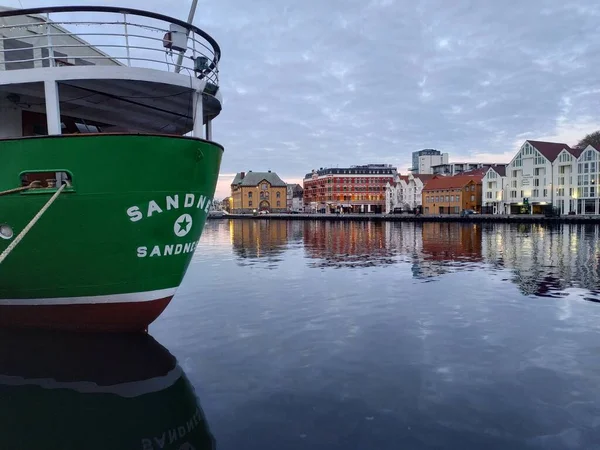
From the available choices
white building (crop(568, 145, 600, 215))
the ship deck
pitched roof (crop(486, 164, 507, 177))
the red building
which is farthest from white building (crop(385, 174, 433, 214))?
the ship deck

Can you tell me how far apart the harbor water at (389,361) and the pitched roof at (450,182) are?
8574cm

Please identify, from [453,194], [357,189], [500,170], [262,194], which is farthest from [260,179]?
[500,170]

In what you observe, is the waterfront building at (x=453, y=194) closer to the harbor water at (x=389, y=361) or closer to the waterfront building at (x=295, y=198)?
the waterfront building at (x=295, y=198)

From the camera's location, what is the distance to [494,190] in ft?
305

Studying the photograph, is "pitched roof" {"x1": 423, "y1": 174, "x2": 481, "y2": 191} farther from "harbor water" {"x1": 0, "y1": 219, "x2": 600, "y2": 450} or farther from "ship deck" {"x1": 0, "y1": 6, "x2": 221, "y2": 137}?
"ship deck" {"x1": 0, "y1": 6, "x2": 221, "y2": 137}

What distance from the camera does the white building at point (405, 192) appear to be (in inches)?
4498

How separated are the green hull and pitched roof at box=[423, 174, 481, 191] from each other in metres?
97.5

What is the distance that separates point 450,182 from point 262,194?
63.0 m

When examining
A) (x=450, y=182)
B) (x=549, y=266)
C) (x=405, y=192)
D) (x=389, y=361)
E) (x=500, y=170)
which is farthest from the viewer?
(x=405, y=192)

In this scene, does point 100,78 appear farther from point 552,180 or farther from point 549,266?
point 552,180

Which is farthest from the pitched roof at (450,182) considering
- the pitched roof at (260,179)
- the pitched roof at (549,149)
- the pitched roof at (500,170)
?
the pitched roof at (260,179)

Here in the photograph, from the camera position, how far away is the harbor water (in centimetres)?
609

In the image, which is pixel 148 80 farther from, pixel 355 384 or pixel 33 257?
pixel 355 384

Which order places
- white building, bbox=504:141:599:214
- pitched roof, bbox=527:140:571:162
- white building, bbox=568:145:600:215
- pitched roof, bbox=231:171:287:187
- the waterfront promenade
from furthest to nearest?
pitched roof, bbox=231:171:287:187, pitched roof, bbox=527:140:571:162, white building, bbox=504:141:599:214, white building, bbox=568:145:600:215, the waterfront promenade
